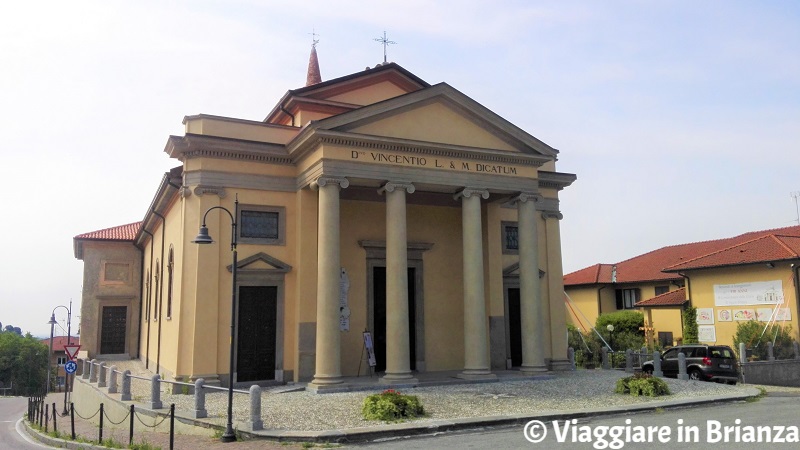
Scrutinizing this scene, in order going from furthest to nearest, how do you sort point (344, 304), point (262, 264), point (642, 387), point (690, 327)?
point (690, 327) < point (344, 304) < point (262, 264) < point (642, 387)

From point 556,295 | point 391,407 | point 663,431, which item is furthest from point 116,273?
point 663,431

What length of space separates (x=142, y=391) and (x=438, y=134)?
38.6 ft

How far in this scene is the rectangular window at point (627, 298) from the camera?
131 ft

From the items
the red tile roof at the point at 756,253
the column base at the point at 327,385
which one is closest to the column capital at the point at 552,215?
the column base at the point at 327,385

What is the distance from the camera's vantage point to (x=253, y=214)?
17.8 metres

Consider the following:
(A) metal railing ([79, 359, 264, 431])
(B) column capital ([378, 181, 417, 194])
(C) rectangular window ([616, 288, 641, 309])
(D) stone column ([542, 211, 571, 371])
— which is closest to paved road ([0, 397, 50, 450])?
(A) metal railing ([79, 359, 264, 431])

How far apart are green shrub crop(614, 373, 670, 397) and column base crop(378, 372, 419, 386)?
215 inches

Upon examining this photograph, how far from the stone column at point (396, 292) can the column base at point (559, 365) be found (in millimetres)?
6864

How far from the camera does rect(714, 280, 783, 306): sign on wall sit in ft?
90.2

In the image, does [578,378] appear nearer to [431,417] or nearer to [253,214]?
[431,417]

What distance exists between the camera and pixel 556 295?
21.9m

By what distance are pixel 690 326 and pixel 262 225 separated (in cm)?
2377

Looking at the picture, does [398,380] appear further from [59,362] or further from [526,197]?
[59,362]

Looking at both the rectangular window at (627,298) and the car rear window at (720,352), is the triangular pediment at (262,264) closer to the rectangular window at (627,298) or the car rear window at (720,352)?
the car rear window at (720,352)
